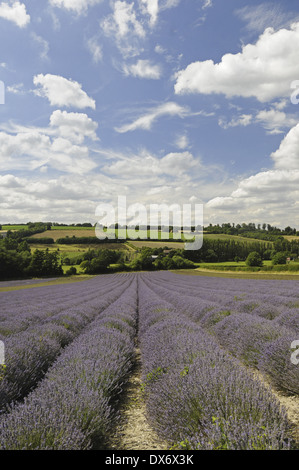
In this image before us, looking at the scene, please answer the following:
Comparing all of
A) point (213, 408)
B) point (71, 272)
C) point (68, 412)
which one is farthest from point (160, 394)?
point (71, 272)

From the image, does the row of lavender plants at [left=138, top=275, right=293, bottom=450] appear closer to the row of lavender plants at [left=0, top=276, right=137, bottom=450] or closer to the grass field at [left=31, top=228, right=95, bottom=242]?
the row of lavender plants at [left=0, top=276, right=137, bottom=450]

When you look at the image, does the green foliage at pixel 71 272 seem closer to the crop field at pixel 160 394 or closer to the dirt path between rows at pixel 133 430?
the crop field at pixel 160 394

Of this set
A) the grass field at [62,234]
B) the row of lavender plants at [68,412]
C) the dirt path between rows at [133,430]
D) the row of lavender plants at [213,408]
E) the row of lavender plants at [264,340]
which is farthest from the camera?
the grass field at [62,234]

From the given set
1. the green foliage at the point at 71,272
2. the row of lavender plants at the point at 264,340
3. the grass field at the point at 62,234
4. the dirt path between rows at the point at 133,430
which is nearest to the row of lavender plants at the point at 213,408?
the dirt path between rows at the point at 133,430

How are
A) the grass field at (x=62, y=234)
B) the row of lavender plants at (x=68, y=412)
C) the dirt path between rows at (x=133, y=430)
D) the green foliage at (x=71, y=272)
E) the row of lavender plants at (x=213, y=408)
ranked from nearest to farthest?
the row of lavender plants at (x=213, y=408) → the row of lavender plants at (x=68, y=412) → the dirt path between rows at (x=133, y=430) → the green foliage at (x=71, y=272) → the grass field at (x=62, y=234)

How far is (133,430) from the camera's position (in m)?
2.49

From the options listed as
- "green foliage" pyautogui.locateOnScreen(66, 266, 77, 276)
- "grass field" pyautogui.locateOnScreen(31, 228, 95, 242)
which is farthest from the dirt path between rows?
"grass field" pyautogui.locateOnScreen(31, 228, 95, 242)

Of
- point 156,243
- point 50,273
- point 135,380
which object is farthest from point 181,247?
point 135,380

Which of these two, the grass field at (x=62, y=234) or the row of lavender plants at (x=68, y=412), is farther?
the grass field at (x=62, y=234)

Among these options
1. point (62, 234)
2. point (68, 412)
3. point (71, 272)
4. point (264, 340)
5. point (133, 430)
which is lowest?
point (71, 272)

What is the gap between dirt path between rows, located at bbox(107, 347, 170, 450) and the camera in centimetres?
222

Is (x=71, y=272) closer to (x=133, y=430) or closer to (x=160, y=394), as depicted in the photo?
(x=133, y=430)

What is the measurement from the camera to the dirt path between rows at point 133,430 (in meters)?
2.22

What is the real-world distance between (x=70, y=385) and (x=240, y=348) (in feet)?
9.14
